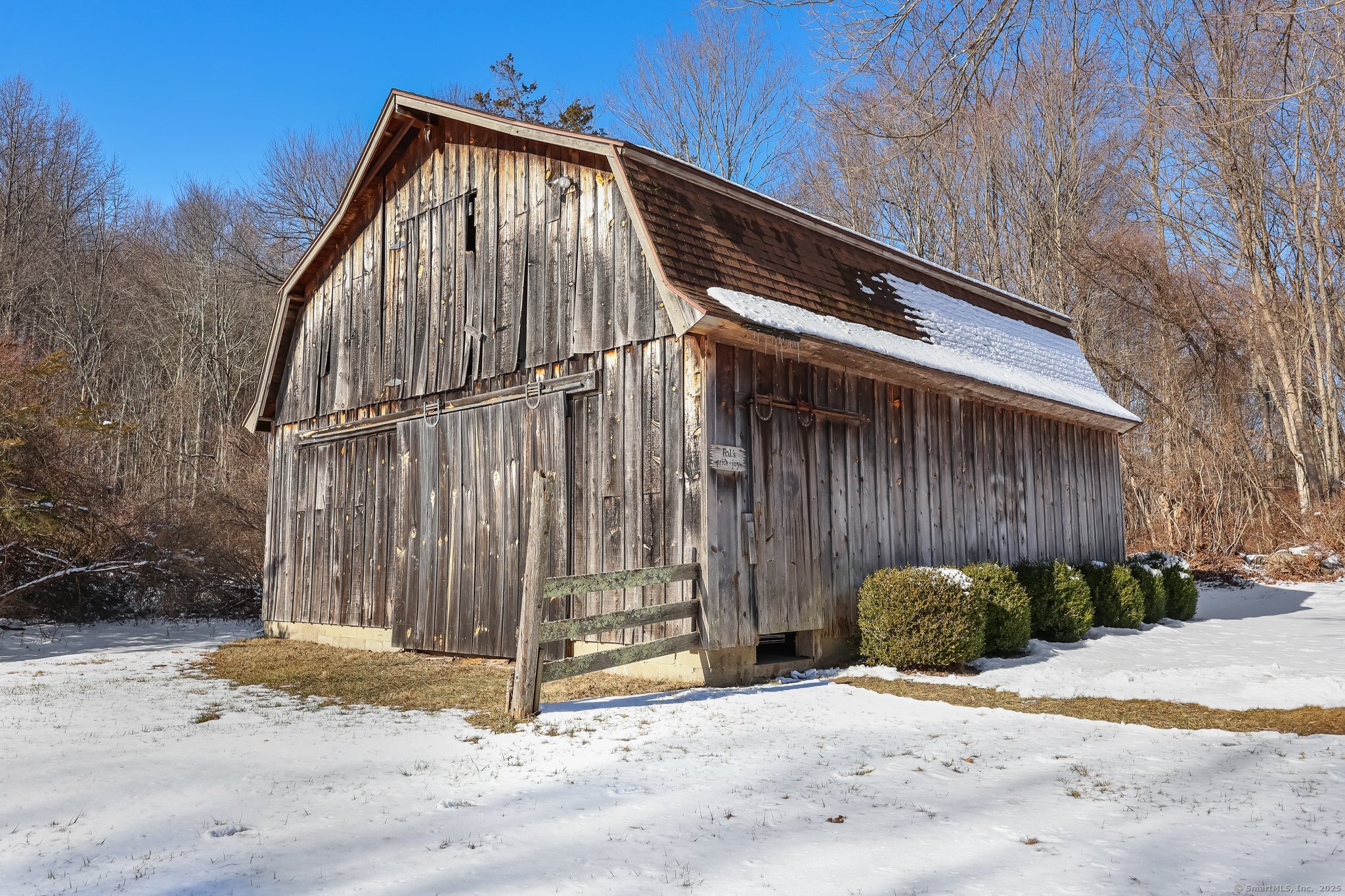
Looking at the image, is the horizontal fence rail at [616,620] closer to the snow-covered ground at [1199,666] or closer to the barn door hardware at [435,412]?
the snow-covered ground at [1199,666]

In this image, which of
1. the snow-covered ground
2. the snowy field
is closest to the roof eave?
the snow-covered ground

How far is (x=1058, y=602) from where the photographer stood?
1062 cm

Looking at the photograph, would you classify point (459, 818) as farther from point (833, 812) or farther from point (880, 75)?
point (880, 75)

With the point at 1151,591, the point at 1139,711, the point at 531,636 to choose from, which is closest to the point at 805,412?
the point at 531,636

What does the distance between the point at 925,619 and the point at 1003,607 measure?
4.10 ft

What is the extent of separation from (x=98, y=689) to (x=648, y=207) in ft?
21.4

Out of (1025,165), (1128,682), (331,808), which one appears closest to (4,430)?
(331,808)

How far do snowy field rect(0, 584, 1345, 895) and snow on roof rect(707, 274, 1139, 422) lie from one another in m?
3.44

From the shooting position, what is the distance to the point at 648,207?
862cm

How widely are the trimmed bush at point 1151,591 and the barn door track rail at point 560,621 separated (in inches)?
313

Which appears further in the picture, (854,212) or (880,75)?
(854,212)

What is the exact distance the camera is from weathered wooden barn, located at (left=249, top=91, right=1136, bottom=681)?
8.35 metres

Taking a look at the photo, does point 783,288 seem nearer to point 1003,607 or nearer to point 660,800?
point 1003,607

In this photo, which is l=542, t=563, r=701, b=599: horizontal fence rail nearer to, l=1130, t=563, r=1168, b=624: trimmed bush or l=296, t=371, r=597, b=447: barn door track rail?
l=296, t=371, r=597, b=447: barn door track rail
